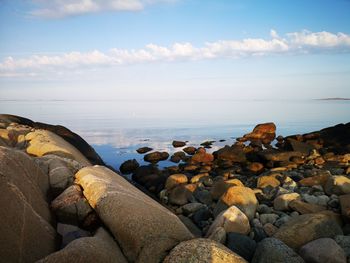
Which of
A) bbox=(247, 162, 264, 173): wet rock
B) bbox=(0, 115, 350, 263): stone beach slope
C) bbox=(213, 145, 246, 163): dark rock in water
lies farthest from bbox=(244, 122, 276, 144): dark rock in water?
bbox=(0, 115, 350, 263): stone beach slope

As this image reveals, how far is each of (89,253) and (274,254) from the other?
10.9 feet

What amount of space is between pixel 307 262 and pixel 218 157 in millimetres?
15131

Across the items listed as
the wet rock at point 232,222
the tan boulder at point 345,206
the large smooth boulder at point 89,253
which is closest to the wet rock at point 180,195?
the wet rock at point 232,222

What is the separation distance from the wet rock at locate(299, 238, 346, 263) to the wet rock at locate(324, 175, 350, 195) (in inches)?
200

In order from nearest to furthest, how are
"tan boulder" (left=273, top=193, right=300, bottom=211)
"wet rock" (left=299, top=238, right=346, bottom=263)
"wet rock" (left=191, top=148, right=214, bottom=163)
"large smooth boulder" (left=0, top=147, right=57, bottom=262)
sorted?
1. "large smooth boulder" (left=0, top=147, right=57, bottom=262)
2. "wet rock" (left=299, top=238, right=346, bottom=263)
3. "tan boulder" (left=273, top=193, right=300, bottom=211)
4. "wet rock" (left=191, top=148, right=214, bottom=163)

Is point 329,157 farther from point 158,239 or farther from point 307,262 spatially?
point 158,239

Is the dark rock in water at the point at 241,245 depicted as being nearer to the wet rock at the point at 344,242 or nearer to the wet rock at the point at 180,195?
the wet rock at the point at 344,242

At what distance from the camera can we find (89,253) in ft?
14.5

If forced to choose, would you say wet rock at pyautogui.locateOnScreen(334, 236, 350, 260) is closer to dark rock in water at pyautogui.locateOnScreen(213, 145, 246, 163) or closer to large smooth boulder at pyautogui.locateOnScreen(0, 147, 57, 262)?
large smooth boulder at pyautogui.locateOnScreen(0, 147, 57, 262)

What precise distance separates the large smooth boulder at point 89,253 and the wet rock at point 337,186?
8.55 m

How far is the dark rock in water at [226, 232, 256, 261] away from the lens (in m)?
6.33

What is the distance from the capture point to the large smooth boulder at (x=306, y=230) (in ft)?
22.9

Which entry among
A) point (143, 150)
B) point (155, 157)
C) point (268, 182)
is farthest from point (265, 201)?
point (143, 150)

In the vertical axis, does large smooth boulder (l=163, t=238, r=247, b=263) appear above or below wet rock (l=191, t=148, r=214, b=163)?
Answer: above
